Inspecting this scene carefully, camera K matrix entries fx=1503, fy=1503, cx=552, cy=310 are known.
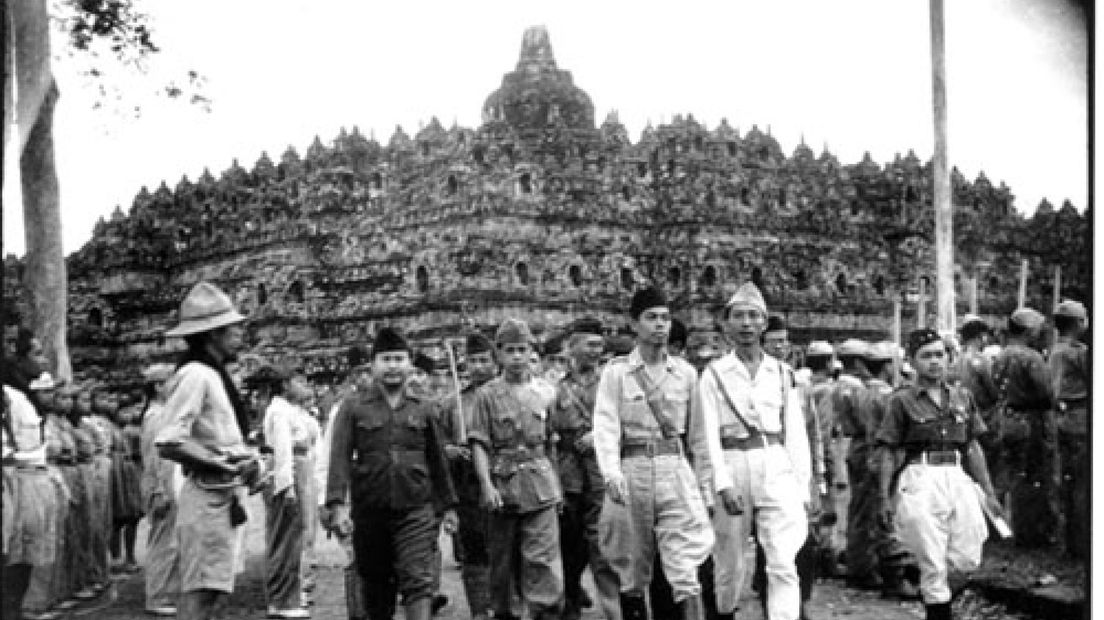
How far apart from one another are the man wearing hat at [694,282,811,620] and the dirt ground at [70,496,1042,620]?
149 cm

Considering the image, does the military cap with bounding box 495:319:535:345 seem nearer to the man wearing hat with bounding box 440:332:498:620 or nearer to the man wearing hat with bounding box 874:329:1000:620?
the man wearing hat with bounding box 440:332:498:620

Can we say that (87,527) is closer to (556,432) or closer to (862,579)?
(556,432)

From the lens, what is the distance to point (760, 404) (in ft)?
24.0

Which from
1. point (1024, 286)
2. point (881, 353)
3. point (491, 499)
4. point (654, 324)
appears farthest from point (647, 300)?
point (1024, 286)

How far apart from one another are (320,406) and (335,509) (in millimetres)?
12702

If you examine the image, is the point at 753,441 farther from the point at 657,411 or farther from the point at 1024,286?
the point at 1024,286

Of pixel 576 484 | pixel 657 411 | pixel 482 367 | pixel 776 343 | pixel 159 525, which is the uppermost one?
pixel 776 343

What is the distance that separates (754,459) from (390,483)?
1.77 m

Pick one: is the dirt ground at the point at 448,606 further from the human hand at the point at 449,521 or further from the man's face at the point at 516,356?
the man's face at the point at 516,356

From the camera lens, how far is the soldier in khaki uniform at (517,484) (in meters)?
7.71

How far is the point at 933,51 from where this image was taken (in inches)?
319

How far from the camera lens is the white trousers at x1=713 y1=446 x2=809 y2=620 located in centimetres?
707

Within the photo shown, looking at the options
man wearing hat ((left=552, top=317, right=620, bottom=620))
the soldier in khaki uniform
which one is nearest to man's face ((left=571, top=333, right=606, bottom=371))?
man wearing hat ((left=552, top=317, right=620, bottom=620))

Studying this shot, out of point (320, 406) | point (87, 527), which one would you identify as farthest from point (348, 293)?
point (87, 527)
